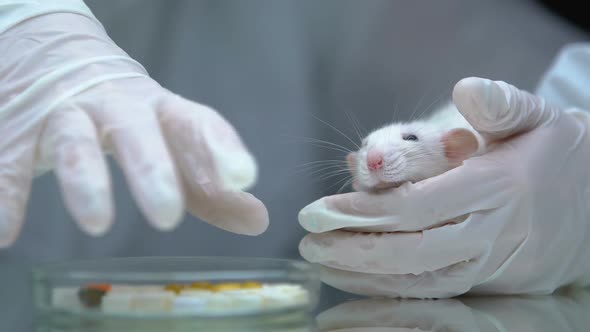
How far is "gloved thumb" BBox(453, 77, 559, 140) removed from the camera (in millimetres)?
1541

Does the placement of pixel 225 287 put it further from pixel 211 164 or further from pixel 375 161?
pixel 375 161

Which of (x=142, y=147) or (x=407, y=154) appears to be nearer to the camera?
(x=142, y=147)

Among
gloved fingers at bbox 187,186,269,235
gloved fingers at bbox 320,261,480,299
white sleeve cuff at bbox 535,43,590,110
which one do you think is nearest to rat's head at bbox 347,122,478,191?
gloved fingers at bbox 320,261,480,299

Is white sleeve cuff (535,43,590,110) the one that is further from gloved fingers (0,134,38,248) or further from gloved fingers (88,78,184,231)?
gloved fingers (0,134,38,248)

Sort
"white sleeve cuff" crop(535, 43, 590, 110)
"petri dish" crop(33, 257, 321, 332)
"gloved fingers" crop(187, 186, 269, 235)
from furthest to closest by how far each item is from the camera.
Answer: "white sleeve cuff" crop(535, 43, 590, 110) → "gloved fingers" crop(187, 186, 269, 235) → "petri dish" crop(33, 257, 321, 332)

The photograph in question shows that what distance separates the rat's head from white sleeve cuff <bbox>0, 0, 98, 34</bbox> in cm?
88

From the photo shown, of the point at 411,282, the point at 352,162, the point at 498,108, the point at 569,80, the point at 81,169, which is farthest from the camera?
the point at 569,80

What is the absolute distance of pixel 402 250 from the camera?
1.63m

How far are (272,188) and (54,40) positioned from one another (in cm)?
120

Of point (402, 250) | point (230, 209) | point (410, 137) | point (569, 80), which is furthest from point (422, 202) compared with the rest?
point (569, 80)

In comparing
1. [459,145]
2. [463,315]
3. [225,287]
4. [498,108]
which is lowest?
[463,315]

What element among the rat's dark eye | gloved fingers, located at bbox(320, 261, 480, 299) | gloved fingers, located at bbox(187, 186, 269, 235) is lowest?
gloved fingers, located at bbox(320, 261, 480, 299)

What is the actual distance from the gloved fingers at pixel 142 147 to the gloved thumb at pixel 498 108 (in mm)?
768

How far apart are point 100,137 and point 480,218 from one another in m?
0.98
